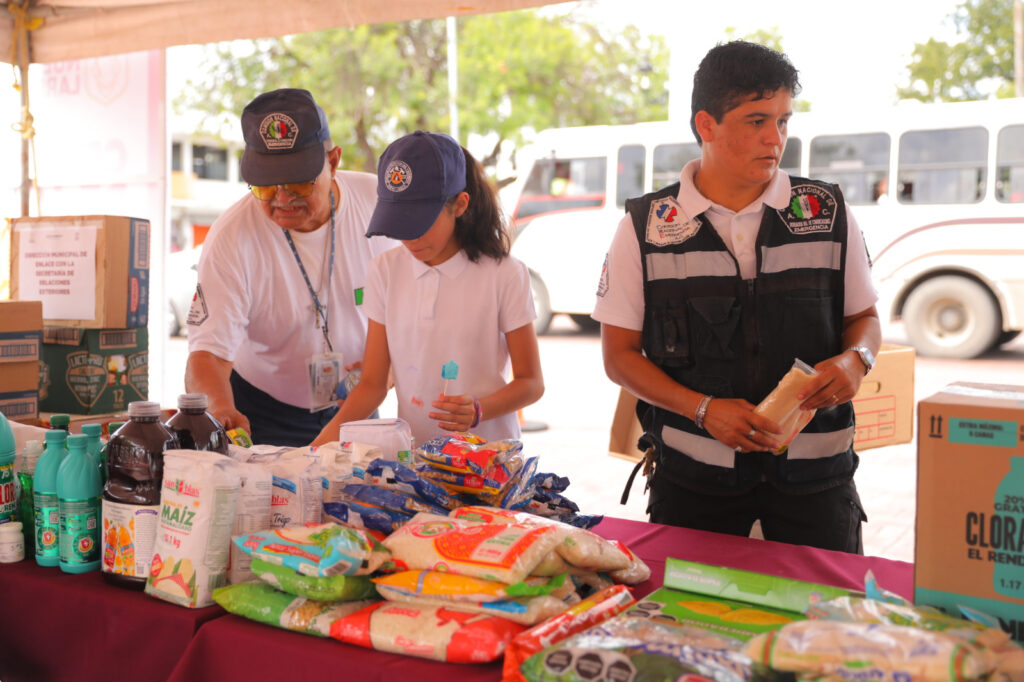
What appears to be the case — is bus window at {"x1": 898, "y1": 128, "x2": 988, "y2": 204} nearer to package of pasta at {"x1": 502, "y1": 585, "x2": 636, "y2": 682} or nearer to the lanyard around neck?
the lanyard around neck

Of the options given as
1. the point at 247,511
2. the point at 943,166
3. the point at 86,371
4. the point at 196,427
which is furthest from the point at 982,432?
the point at 943,166

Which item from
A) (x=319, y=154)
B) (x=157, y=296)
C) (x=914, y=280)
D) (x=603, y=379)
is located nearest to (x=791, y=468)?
(x=319, y=154)

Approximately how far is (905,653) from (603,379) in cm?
810

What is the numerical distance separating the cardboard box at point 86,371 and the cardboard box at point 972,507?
2.85 meters

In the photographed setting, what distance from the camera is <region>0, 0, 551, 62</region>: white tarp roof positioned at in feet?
9.21

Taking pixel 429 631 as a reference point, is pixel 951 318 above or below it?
above

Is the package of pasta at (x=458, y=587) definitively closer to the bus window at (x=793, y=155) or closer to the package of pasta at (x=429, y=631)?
the package of pasta at (x=429, y=631)

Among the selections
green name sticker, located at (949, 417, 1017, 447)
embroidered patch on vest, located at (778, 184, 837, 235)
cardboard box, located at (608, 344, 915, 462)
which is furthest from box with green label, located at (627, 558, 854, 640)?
cardboard box, located at (608, 344, 915, 462)

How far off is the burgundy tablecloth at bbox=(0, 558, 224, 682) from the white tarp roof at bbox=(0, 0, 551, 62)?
76.2 inches

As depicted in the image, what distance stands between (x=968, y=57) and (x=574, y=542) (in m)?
14.4

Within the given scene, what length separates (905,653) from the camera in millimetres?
903

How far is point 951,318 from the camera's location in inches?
351

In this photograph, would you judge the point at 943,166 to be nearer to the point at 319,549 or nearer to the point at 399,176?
the point at 399,176

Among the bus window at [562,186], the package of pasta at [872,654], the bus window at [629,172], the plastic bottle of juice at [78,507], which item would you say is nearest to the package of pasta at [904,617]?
the package of pasta at [872,654]
